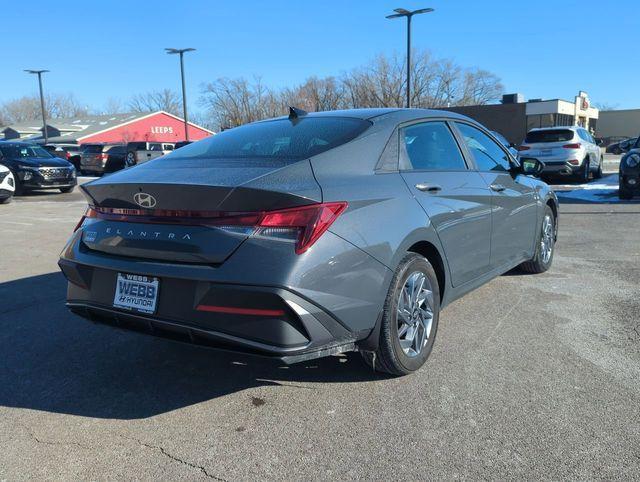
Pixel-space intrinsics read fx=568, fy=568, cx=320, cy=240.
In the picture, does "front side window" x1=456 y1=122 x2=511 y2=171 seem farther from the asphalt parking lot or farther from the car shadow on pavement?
the car shadow on pavement

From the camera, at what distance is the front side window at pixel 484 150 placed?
464cm

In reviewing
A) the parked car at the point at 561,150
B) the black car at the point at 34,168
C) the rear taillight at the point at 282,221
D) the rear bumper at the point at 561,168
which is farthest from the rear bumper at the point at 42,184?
the rear taillight at the point at 282,221

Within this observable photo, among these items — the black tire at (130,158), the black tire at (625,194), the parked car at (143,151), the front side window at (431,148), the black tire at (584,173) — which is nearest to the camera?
the front side window at (431,148)

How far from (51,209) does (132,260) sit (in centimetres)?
1159

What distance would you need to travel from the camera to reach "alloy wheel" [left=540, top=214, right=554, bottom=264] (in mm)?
5895

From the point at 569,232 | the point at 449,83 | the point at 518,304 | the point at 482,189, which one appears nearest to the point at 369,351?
the point at 482,189

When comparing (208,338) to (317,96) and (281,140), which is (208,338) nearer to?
(281,140)

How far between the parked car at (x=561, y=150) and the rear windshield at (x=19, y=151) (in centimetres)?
1488

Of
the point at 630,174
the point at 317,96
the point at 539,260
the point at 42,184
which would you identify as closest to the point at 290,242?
the point at 539,260

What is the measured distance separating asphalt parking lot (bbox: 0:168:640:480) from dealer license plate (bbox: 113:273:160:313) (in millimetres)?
589

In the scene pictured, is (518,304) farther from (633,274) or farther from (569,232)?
(569,232)

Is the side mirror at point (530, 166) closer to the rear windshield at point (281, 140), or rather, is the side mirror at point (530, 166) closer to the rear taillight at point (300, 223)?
the rear windshield at point (281, 140)

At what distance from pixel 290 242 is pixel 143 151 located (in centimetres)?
2719

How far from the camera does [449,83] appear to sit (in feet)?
178
